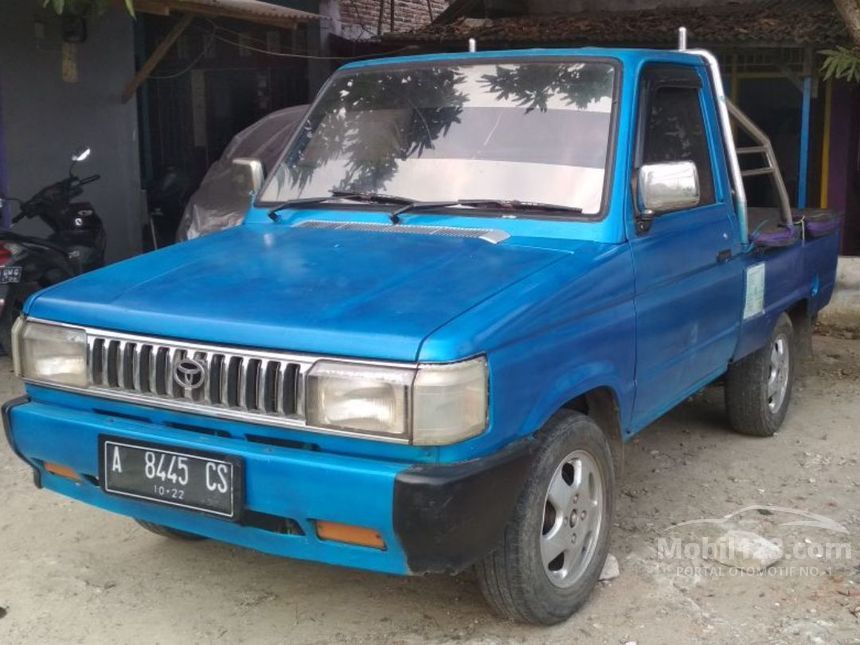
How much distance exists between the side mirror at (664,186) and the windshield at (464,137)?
16 centimetres

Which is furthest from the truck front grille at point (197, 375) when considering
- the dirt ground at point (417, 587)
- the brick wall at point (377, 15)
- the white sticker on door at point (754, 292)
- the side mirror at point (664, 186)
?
the brick wall at point (377, 15)

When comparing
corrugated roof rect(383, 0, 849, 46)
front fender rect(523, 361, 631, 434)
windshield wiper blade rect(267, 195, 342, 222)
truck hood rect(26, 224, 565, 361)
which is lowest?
front fender rect(523, 361, 631, 434)

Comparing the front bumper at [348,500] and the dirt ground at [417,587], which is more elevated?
the front bumper at [348,500]

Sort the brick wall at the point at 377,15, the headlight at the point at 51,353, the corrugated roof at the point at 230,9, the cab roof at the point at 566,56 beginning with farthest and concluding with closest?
1. the brick wall at the point at 377,15
2. the corrugated roof at the point at 230,9
3. the cab roof at the point at 566,56
4. the headlight at the point at 51,353

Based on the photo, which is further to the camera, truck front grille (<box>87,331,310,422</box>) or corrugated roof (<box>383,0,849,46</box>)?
corrugated roof (<box>383,0,849,46</box>)

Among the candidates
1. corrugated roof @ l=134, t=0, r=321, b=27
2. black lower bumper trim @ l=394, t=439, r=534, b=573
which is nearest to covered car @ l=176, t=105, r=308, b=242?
corrugated roof @ l=134, t=0, r=321, b=27

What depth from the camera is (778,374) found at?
18.1 ft

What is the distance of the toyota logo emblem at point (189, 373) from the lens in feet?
9.72

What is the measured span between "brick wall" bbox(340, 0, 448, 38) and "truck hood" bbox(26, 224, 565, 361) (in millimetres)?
9273

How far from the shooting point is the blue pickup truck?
2.79 m

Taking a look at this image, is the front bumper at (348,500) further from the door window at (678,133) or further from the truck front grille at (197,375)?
the door window at (678,133)

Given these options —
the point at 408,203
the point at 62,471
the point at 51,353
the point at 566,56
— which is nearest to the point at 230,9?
the point at 566,56

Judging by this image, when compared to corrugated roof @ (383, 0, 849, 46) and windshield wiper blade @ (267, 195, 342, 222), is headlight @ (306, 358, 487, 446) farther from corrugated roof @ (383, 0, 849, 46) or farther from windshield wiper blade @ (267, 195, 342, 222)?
corrugated roof @ (383, 0, 849, 46)

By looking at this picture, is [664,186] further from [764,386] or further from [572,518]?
[764,386]
